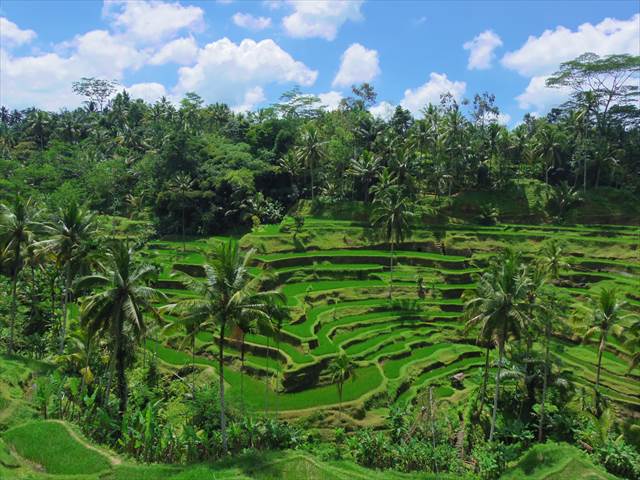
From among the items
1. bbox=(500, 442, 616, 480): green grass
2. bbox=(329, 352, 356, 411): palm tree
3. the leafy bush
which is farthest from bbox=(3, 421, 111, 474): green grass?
the leafy bush

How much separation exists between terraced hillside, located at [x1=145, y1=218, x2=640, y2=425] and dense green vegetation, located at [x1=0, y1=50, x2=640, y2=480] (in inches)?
8.5

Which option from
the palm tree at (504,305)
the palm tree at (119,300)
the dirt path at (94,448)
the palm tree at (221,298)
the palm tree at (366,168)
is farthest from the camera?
the palm tree at (366,168)

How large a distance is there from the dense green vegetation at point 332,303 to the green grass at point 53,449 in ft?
0.27

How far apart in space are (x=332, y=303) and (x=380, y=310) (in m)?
4.27

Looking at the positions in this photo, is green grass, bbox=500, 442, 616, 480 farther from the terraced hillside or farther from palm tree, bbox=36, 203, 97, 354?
palm tree, bbox=36, 203, 97, 354

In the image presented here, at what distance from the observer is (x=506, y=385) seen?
3247 cm

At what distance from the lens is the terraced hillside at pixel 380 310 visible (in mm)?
30547

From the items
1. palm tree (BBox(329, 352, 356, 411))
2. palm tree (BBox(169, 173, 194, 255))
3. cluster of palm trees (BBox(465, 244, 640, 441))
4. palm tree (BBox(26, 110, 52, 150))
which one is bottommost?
palm tree (BBox(329, 352, 356, 411))

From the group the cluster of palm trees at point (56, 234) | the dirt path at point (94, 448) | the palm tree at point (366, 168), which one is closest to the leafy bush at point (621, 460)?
the dirt path at point (94, 448)

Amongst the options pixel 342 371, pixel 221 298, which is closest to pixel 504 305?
pixel 342 371

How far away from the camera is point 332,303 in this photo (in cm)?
4312

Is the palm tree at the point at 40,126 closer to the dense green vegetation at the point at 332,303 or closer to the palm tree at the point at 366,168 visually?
the dense green vegetation at the point at 332,303

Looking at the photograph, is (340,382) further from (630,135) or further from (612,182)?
(630,135)

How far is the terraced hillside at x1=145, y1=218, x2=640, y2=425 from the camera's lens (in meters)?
30.5
